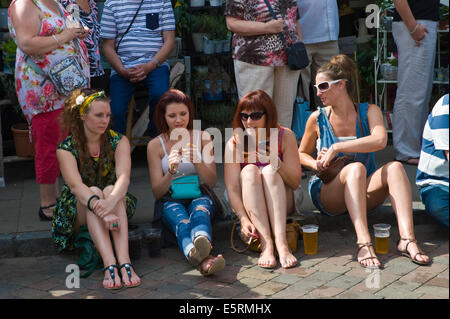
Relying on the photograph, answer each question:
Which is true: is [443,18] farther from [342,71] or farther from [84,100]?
[84,100]

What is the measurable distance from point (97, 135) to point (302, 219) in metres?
1.51

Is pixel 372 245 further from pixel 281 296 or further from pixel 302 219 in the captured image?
pixel 281 296

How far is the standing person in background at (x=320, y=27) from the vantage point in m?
6.20

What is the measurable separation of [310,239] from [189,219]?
80 centimetres

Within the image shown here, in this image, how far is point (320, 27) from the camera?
20.4 feet

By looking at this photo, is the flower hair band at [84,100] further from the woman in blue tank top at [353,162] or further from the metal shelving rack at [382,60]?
the metal shelving rack at [382,60]

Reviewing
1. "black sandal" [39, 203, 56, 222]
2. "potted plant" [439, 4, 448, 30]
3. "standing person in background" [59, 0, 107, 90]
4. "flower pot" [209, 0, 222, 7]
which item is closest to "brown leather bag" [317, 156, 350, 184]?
"black sandal" [39, 203, 56, 222]

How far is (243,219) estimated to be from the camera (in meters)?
4.66

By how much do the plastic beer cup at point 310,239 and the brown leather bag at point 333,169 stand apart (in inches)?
15.4

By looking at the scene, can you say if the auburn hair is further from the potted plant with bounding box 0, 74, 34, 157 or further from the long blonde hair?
the potted plant with bounding box 0, 74, 34, 157

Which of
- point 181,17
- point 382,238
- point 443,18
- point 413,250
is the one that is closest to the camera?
point 413,250

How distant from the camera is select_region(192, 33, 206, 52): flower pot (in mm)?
7434

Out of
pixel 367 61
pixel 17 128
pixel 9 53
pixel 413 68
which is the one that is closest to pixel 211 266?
pixel 413 68

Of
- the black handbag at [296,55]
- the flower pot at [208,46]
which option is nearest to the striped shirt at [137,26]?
the black handbag at [296,55]
